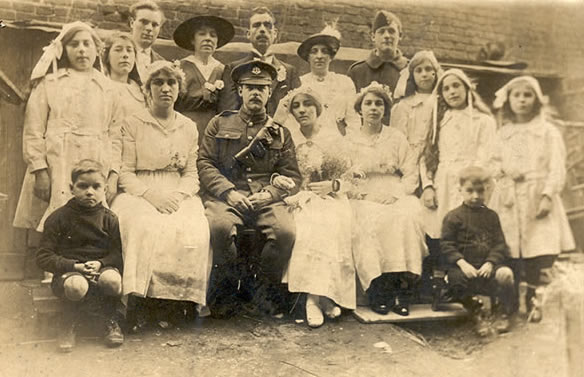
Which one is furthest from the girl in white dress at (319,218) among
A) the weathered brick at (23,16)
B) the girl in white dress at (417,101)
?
the weathered brick at (23,16)

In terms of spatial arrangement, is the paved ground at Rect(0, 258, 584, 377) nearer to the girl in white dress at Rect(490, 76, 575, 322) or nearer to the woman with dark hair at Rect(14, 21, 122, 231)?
the girl in white dress at Rect(490, 76, 575, 322)

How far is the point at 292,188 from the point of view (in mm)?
4578

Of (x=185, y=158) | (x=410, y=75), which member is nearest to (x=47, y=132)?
(x=185, y=158)

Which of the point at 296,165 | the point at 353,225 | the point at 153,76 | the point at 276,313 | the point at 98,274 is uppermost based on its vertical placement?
the point at 153,76

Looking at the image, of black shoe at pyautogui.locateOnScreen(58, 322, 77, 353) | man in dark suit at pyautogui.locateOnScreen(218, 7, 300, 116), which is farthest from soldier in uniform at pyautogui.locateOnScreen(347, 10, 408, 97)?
black shoe at pyautogui.locateOnScreen(58, 322, 77, 353)

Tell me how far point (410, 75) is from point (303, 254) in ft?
5.21

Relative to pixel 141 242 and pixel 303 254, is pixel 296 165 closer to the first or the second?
pixel 303 254

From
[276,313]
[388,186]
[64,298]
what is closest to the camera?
[64,298]

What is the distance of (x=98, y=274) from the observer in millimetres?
4199

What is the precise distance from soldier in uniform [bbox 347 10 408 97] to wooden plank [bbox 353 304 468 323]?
1.61 m

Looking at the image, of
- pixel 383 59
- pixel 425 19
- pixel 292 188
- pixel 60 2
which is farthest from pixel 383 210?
pixel 60 2

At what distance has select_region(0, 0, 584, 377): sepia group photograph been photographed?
4.24 meters

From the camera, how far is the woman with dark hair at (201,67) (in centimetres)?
450

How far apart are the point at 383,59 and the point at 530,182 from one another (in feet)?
4.83
